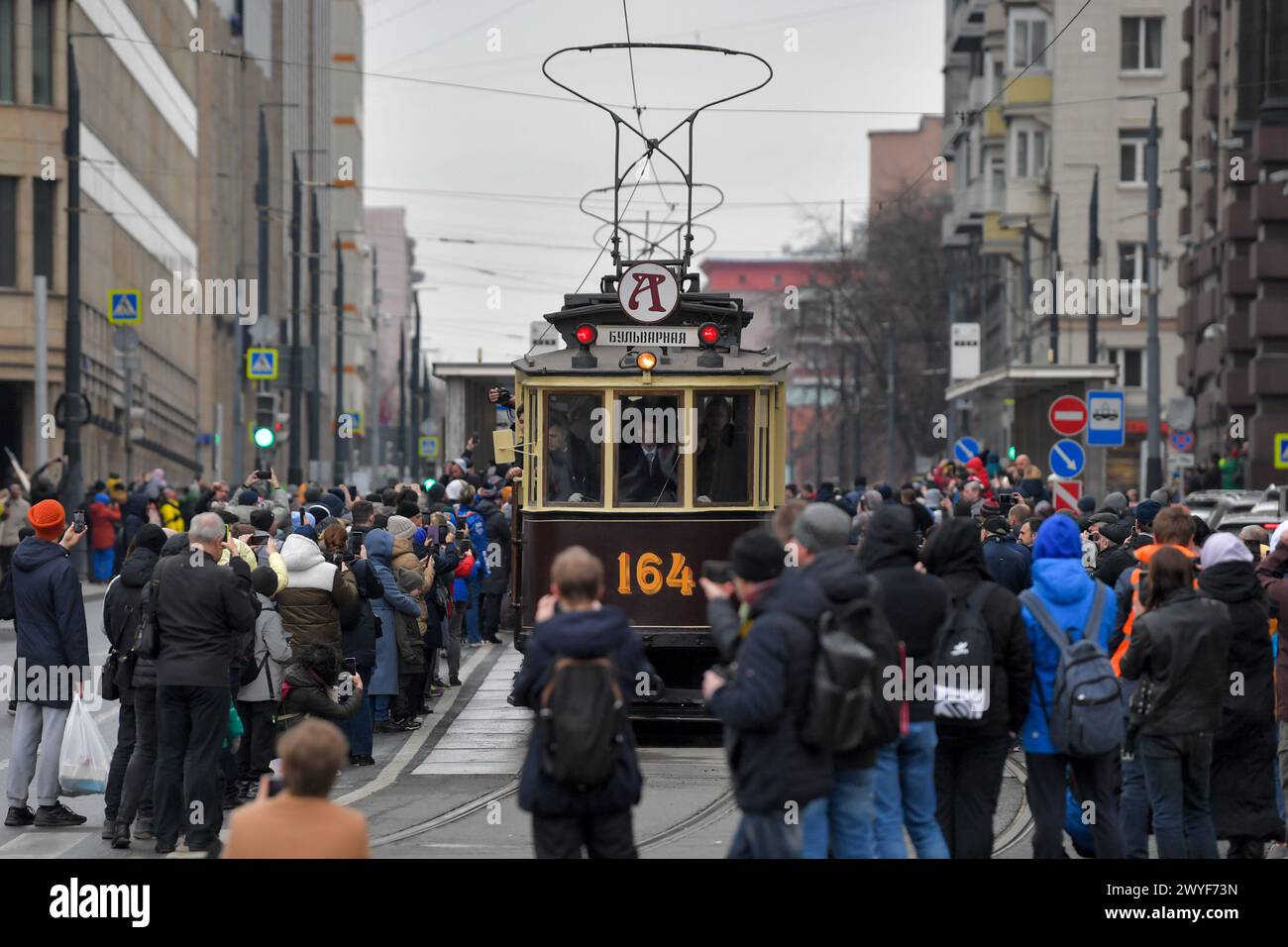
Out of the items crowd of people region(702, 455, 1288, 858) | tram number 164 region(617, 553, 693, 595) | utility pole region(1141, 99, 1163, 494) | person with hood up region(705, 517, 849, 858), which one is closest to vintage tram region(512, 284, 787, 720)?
tram number 164 region(617, 553, 693, 595)

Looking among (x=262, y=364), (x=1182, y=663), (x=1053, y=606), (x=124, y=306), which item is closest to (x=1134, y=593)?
(x=1182, y=663)

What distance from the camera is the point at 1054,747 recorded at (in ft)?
31.4

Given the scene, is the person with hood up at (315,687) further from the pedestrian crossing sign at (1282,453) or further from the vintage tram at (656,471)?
the pedestrian crossing sign at (1282,453)

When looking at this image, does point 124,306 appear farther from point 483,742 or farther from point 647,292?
point 647,292

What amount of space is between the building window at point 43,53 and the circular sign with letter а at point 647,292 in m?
32.3

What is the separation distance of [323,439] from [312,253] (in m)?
61.4

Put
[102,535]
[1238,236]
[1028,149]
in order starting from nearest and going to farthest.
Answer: [102,535]
[1238,236]
[1028,149]

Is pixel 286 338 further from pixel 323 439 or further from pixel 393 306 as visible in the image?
pixel 393 306

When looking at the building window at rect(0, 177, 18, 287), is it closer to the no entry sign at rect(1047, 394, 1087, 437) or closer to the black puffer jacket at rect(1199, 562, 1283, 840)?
the no entry sign at rect(1047, 394, 1087, 437)

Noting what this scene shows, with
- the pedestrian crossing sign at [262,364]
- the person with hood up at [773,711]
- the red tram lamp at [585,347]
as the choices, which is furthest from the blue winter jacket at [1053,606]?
the pedestrian crossing sign at [262,364]

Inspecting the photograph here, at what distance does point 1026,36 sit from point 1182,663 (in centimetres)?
5908

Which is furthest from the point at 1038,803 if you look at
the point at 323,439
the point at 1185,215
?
the point at 323,439

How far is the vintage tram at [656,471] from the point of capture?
15.9 m

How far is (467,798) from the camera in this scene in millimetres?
13664
